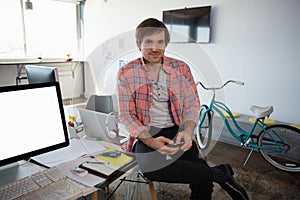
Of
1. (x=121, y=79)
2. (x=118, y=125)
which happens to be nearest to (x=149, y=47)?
(x=121, y=79)

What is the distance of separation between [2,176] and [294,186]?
2.10 meters

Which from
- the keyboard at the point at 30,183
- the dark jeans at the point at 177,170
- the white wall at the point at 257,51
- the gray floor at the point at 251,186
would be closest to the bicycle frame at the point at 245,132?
the gray floor at the point at 251,186

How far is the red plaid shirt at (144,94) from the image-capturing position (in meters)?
1.36

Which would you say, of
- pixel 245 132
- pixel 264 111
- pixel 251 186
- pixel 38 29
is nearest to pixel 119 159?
pixel 251 186

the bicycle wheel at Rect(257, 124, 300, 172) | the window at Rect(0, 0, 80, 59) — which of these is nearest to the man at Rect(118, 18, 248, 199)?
the bicycle wheel at Rect(257, 124, 300, 172)

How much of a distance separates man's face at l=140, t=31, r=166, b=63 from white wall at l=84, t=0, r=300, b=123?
1060 millimetres

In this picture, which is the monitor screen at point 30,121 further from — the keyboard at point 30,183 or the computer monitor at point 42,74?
the computer monitor at point 42,74

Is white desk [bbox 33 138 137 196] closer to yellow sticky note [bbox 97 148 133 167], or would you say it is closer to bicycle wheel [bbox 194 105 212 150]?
yellow sticky note [bbox 97 148 133 167]

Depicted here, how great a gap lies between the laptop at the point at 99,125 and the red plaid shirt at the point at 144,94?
3.1 inches

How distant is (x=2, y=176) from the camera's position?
985 mm

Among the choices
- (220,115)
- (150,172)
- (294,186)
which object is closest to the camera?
(150,172)

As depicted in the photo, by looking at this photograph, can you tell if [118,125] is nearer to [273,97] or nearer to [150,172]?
[150,172]

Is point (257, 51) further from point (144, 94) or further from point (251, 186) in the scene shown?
point (144, 94)

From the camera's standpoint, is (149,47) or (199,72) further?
(199,72)
